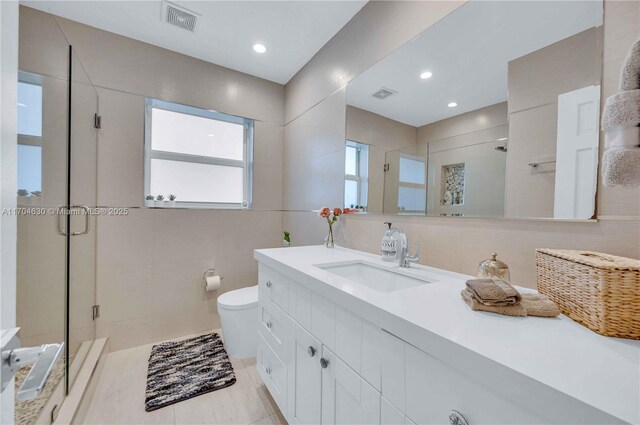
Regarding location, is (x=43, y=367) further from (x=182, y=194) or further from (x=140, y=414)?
(x=182, y=194)

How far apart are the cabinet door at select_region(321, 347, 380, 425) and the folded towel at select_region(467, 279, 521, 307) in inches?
15.6

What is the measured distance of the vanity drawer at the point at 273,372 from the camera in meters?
1.23

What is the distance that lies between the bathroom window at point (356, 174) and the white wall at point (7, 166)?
147 cm

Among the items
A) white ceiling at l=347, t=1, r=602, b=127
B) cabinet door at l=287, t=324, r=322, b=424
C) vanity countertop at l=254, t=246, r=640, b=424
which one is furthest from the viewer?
cabinet door at l=287, t=324, r=322, b=424

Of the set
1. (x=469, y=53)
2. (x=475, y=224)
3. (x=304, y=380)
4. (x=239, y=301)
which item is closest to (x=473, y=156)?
(x=475, y=224)

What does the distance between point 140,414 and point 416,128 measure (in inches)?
87.4

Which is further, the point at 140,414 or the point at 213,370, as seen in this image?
the point at 213,370

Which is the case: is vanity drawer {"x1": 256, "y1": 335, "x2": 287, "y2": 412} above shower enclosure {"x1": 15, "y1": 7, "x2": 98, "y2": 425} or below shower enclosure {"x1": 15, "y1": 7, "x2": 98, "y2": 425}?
below

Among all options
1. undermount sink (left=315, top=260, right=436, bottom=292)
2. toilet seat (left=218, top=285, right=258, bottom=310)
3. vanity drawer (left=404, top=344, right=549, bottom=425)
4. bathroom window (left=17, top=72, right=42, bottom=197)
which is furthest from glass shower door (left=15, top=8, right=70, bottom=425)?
vanity drawer (left=404, top=344, right=549, bottom=425)

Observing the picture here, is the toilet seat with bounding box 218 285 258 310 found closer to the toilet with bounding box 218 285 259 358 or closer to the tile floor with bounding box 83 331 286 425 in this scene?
the toilet with bounding box 218 285 259 358

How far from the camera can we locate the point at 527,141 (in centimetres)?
91

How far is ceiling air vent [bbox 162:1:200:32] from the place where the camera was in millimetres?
1668

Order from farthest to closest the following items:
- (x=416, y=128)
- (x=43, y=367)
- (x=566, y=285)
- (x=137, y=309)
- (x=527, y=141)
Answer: (x=137, y=309)
(x=416, y=128)
(x=527, y=141)
(x=566, y=285)
(x=43, y=367)

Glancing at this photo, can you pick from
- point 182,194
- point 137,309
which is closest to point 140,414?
point 137,309
